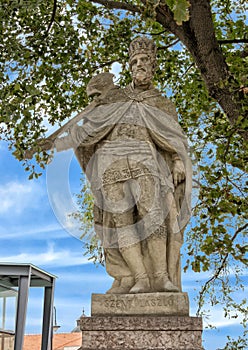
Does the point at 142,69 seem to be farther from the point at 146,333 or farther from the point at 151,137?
the point at 146,333

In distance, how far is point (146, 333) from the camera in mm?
4254

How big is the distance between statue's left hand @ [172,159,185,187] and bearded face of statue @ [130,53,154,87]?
36.3 inches

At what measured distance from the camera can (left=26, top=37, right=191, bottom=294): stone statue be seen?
15.2 ft

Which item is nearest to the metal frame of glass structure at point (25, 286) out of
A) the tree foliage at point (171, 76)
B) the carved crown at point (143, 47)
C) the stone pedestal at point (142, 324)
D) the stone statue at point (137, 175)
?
the tree foliage at point (171, 76)

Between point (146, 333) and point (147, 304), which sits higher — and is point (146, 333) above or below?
below

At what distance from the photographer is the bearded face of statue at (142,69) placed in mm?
5238

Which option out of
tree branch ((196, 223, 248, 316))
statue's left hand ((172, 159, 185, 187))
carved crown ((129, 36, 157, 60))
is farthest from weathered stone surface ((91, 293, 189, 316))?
tree branch ((196, 223, 248, 316))

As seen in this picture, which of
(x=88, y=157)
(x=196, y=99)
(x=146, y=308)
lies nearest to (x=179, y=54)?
(x=196, y=99)

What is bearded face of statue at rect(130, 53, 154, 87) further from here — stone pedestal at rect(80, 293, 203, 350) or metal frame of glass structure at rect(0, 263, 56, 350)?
metal frame of glass structure at rect(0, 263, 56, 350)

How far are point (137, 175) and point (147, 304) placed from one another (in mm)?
1118

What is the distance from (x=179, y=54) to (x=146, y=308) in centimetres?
727

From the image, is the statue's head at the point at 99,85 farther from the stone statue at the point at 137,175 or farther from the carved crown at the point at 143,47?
the carved crown at the point at 143,47

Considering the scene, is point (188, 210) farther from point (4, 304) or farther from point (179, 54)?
point (4, 304)

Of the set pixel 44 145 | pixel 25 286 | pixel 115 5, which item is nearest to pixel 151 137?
pixel 44 145
